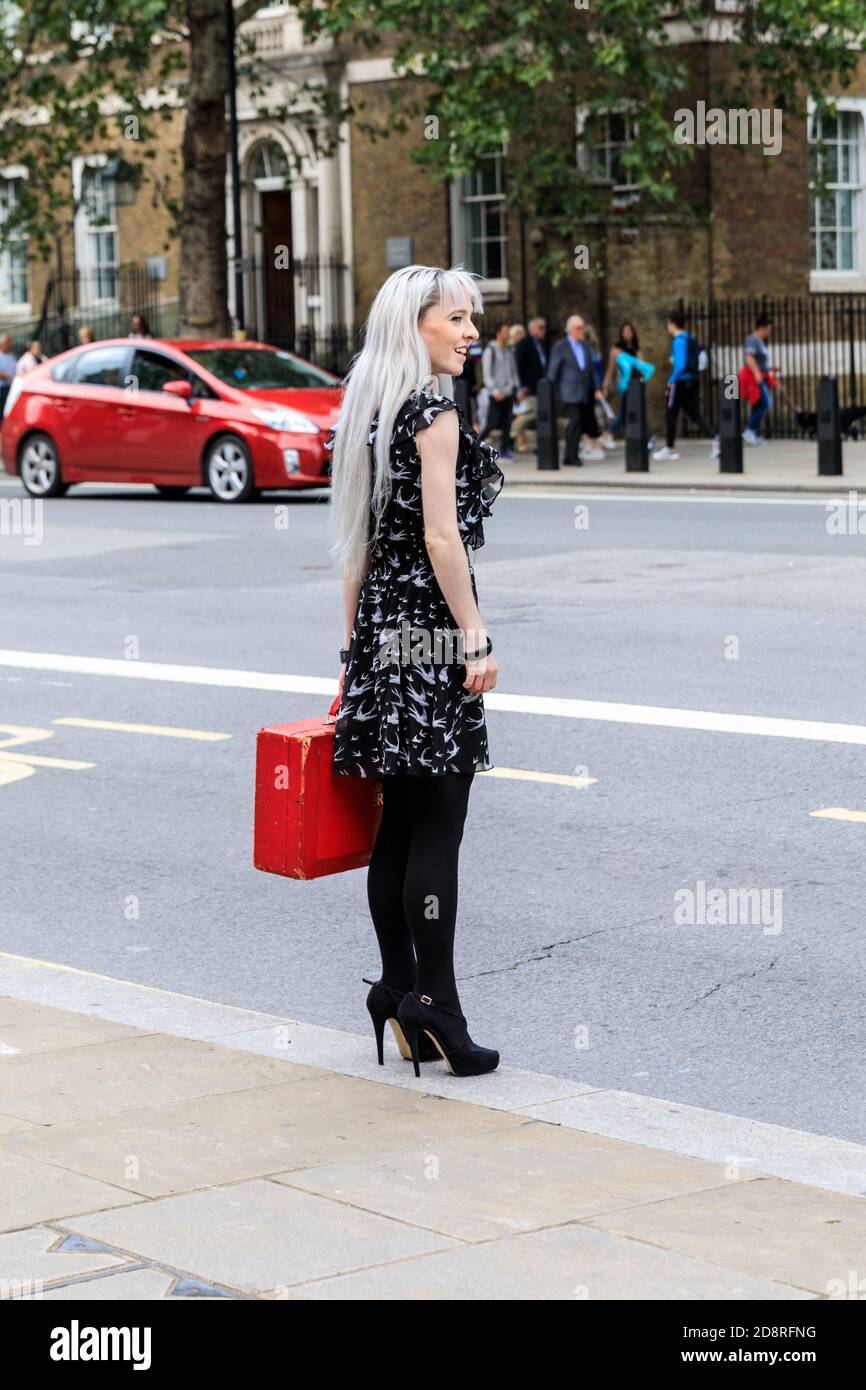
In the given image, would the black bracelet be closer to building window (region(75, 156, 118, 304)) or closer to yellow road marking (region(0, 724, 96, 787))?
yellow road marking (region(0, 724, 96, 787))

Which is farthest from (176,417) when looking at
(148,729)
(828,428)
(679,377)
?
(148,729)

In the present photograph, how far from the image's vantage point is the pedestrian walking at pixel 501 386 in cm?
2705

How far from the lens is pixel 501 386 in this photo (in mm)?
27094

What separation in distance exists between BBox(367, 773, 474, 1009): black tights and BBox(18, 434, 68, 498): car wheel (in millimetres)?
18452

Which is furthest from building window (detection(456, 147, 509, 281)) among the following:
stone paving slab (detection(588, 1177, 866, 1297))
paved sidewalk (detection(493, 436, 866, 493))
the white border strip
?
stone paving slab (detection(588, 1177, 866, 1297))

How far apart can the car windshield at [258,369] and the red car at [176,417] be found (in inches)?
0.7

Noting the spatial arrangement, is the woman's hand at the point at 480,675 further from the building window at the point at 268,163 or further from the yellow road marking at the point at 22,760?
the building window at the point at 268,163

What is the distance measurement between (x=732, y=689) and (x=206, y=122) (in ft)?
68.2

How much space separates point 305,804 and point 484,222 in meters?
29.7

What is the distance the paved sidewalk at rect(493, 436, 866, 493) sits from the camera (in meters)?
21.9

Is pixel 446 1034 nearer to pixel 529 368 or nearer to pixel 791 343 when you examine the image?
pixel 529 368

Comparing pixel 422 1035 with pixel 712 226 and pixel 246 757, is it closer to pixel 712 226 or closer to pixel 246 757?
pixel 246 757

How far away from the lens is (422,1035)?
5.34m
